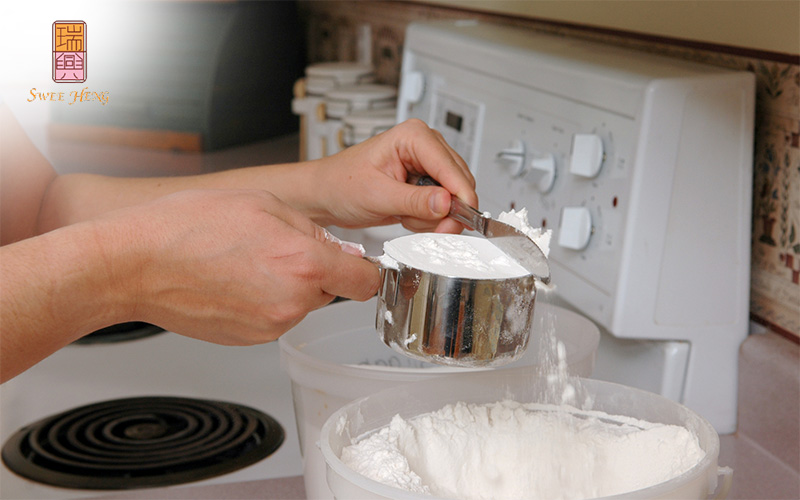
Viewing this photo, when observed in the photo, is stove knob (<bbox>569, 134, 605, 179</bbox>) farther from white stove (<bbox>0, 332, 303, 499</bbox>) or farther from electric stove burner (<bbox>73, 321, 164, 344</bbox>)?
electric stove burner (<bbox>73, 321, 164, 344</bbox>)

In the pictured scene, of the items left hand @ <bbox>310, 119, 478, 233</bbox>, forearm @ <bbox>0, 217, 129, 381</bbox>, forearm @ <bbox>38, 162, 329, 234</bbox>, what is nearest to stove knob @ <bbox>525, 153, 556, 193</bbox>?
left hand @ <bbox>310, 119, 478, 233</bbox>

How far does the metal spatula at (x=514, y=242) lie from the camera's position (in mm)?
534

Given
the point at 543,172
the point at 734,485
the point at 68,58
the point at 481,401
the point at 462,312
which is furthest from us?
the point at 68,58

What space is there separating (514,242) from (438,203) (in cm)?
15

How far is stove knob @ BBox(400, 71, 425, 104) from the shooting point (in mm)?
1252

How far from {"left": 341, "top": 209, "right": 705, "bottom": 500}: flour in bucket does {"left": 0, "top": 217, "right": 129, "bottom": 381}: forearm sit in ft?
0.66

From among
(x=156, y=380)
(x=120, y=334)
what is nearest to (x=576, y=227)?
(x=156, y=380)

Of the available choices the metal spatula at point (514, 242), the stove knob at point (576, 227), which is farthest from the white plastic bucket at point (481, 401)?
the stove knob at point (576, 227)

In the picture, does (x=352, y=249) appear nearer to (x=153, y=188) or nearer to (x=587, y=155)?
(x=587, y=155)

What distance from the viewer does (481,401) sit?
0.63 m

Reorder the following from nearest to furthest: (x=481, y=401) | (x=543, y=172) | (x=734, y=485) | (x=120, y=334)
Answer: (x=481, y=401)
(x=734, y=485)
(x=543, y=172)
(x=120, y=334)

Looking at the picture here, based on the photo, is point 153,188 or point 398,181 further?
point 153,188

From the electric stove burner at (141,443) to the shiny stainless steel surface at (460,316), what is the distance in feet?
1.22

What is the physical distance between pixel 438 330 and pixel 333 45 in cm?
175
